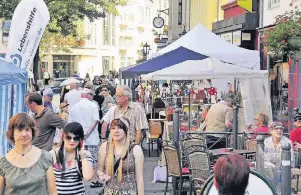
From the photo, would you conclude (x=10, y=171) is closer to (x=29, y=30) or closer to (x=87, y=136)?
(x=87, y=136)

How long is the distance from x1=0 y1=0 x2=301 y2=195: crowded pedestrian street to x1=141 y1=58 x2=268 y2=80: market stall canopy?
0.07ft

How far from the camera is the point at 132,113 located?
9.07 metres

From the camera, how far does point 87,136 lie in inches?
420

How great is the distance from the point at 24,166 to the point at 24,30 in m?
6.54

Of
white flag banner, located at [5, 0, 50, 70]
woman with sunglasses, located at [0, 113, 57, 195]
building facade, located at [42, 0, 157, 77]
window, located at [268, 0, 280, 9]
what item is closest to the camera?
woman with sunglasses, located at [0, 113, 57, 195]

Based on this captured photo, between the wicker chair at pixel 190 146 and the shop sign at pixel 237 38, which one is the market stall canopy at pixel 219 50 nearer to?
the wicker chair at pixel 190 146

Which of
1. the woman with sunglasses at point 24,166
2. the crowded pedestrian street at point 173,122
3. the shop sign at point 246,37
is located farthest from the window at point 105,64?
the woman with sunglasses at point 24,166

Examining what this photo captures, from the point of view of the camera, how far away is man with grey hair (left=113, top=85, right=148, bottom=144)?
8.95 meters

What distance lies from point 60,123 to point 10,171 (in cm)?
343

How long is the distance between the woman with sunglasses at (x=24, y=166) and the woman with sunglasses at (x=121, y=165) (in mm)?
906

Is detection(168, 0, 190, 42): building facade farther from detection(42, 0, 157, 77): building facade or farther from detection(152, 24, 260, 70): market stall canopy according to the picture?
detection(152, 24, 260, 70): market stall canopy

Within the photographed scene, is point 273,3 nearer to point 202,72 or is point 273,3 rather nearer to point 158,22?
point 202,72

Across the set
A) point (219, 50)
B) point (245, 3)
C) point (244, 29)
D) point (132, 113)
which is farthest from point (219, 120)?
point (244, 29)

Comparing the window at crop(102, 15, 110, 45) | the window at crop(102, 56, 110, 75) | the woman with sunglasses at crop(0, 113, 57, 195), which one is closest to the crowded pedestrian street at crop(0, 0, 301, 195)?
the woman with sunglasses at crop(0, 113, 57, 195)
